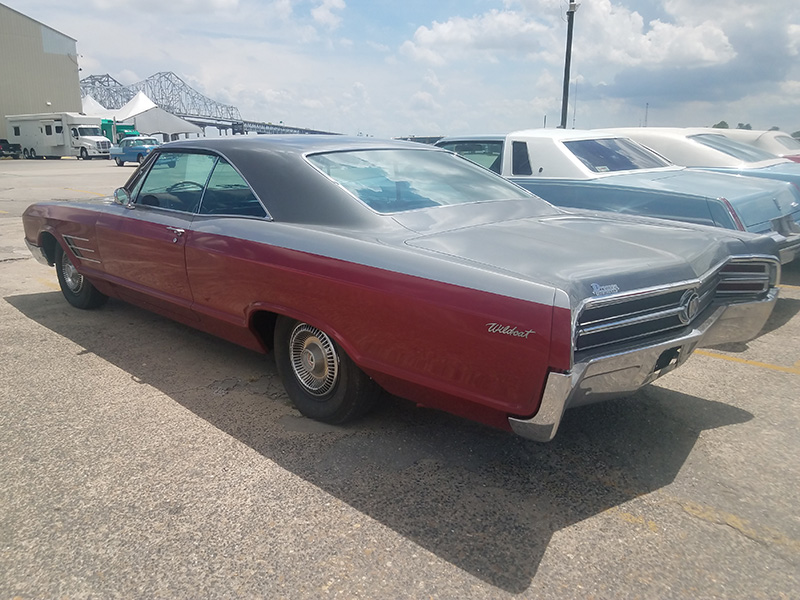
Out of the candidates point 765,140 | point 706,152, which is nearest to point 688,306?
point 706,152

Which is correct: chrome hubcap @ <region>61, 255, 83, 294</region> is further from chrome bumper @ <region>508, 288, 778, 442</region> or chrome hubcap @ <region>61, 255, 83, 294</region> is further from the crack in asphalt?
the crack in asphalt

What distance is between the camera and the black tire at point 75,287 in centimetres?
540

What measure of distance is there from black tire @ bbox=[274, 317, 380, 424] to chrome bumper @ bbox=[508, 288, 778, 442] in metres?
0.97

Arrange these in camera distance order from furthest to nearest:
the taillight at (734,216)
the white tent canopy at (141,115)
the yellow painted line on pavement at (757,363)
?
the white tent canopy at (141,115) → the taillight at (734,216) → the yellow painted line on pavement at (757,363)

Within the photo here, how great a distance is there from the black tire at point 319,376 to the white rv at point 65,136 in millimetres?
46046

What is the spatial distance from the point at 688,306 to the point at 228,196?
2504 millimetres

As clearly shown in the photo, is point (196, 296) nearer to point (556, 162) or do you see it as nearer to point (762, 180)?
point (556, 162)

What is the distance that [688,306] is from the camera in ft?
9.31

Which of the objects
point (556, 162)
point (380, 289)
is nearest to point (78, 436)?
point (380, 289)

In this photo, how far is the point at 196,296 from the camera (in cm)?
389

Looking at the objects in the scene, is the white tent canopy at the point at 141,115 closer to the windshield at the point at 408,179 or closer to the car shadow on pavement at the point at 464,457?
the windshield at the point at 408,179

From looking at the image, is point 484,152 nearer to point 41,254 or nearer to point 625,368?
point 41,254

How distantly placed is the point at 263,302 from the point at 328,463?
910 millimetres

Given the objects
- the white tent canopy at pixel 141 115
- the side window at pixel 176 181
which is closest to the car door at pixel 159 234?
the side window at pixel 176 181
